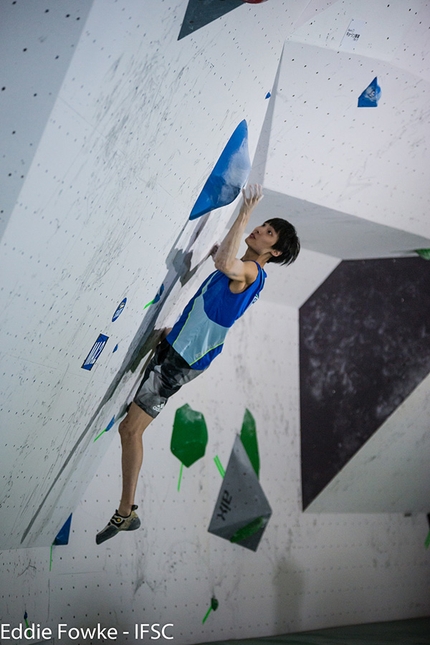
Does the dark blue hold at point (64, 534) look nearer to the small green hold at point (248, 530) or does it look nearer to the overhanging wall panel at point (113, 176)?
the overhanging wall panel at point (113, 176)

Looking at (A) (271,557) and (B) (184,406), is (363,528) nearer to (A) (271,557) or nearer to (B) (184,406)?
(A) (271,557)

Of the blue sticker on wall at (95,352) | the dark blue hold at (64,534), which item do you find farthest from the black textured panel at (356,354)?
the blue sticker on wall at (95,352)

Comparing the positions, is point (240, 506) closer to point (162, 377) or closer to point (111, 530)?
point (111, 530)

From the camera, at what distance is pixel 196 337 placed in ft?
6.98

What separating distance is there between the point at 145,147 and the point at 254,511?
2449 mm

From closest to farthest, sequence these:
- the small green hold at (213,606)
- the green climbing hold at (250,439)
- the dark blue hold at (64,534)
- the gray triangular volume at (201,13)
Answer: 1. the gray triangular volume at (201,13)
2. the dark blue hold at (64,534)
3. the small green hold at (213,606)
4. the green climbing hold at (250,439)

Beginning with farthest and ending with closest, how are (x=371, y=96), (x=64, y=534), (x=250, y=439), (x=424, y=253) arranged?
(x=250, y=439) → (x=424, y=253) → (x=64, y=534) → (x=371, y=96)

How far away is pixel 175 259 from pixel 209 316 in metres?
0.21

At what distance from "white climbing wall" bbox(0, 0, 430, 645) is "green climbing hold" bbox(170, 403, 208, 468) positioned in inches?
1.6

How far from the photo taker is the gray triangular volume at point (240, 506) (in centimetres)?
324

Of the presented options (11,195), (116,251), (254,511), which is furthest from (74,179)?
(254,511)

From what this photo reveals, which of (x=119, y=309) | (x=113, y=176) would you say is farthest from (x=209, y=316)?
(x=113, y=176)

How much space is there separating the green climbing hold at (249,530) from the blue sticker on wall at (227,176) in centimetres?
182

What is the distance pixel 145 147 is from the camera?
131 centimetres
